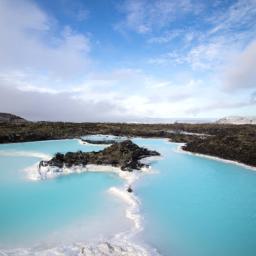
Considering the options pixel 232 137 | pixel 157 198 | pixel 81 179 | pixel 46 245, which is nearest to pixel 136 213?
pixel 157 198

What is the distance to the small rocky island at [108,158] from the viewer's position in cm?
1401

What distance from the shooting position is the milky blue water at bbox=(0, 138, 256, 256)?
630 centimetres

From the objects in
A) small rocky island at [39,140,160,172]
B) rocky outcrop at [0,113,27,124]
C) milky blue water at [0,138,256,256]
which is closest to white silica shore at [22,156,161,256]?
milky blue water at [0,138,256,256]

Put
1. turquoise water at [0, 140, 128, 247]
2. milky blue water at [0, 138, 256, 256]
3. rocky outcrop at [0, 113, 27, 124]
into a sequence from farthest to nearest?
rocky outcrop at [0, 113, 27, 124], turquoise water at [0, 140, 128, 247], milky blue water at [0, 138, 256, 256]

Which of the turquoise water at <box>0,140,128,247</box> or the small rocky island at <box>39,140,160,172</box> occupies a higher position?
the small rocky island at <box>39,140,160,172</box>

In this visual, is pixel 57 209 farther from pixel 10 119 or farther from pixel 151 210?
pixel 10 119

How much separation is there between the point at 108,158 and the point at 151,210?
7264 mm

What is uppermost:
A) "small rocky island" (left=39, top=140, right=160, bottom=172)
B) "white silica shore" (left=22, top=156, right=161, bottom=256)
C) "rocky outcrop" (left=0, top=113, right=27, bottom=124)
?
"rocky outcrop" (left=0, top=113, right=27, bottom=124)

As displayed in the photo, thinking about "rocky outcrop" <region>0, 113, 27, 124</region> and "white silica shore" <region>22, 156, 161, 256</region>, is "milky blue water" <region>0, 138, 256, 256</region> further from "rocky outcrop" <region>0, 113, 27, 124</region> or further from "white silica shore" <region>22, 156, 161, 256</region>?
"rocky outcrop" <region>0, 113, 27, 124</region>

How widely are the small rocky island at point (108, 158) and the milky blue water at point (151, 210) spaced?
4.33 feet

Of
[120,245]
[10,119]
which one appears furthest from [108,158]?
[10,119]

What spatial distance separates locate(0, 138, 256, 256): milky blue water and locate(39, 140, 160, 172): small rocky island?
4.33ft

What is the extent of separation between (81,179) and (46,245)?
6407mm

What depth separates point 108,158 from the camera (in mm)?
15375
